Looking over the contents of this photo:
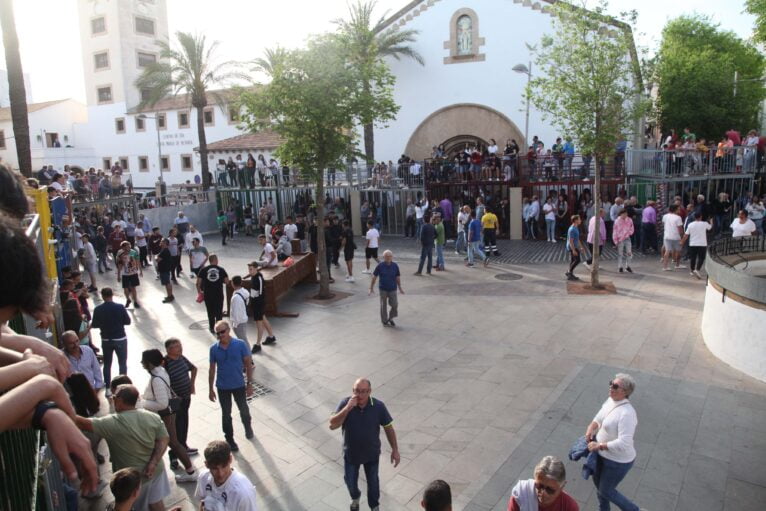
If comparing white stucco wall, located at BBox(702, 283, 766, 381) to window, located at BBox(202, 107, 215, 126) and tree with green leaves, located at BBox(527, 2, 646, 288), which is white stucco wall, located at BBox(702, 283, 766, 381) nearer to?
tree with green leaves, located at BBox(527, 2, 646, 288)

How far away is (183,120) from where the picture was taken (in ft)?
Answer: 138

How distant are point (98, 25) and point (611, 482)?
51491 mm

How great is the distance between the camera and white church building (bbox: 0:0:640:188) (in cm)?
2605

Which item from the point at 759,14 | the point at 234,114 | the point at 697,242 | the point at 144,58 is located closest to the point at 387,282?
the point at 697,242

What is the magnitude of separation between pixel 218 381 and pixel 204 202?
23.2m

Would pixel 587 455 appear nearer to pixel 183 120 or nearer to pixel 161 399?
pixel 161 399

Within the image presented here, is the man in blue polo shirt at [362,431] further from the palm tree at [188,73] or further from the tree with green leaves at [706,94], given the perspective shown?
the tree with green leaves at [706,94]

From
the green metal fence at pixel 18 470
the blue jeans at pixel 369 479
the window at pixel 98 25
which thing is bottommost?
the blue jeans at pixel 369 479

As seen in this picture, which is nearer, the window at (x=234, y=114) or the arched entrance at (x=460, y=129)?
the window at (x=234, y=114)

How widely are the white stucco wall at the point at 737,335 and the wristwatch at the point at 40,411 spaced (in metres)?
9.56

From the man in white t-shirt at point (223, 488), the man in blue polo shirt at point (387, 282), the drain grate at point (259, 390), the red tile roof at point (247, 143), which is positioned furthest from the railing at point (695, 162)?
the red tile roof at point (247, 143)

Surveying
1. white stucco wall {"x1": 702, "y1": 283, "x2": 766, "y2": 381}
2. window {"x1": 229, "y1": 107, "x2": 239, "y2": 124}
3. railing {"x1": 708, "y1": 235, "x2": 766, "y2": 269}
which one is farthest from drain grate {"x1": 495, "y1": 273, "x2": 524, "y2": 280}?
window {"x1": 229, "y1": 107, "x2": 239, "y2": 124}

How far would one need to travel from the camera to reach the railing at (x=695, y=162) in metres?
20.8

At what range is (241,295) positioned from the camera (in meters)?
9.35
